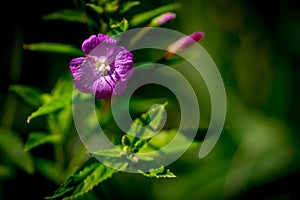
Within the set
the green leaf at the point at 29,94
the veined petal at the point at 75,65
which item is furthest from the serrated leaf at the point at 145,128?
the green leaf at the point at 29,94

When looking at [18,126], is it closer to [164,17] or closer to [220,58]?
[164,17]

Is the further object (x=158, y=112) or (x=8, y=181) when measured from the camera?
(x=8, y=181)

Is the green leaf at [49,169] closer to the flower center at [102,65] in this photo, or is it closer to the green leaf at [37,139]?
the green leaf at [37,139]

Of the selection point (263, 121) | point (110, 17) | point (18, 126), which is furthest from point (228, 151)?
point (110, 17)

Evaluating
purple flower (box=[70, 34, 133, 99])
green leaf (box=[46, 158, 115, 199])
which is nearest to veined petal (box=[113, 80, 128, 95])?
purple flower (box=[70, 34, 133, 99])

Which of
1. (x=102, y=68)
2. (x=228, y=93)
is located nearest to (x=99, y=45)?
(x=102, y=68)

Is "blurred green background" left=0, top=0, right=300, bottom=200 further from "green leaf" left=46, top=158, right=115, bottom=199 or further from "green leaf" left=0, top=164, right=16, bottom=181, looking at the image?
"green leaf" left=46, top=158, right=115, bottom=199

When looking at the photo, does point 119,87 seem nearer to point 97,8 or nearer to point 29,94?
point 97,8
